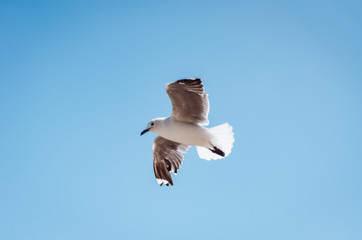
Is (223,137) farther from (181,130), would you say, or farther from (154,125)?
(154,125)

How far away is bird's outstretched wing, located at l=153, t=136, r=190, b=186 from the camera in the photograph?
314 inches

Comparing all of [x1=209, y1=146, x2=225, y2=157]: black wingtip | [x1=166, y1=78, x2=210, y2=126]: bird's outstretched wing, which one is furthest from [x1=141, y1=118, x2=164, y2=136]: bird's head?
[x1=209, y1=146, x2=225, y2=157]: black wingtip

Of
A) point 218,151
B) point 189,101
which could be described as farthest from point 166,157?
point 189,101

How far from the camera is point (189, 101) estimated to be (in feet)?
22.2

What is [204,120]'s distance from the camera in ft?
23.3

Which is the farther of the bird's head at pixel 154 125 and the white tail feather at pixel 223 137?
the white tail feather at pixel 223 137

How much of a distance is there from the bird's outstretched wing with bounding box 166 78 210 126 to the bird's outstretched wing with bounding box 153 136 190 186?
1.00m

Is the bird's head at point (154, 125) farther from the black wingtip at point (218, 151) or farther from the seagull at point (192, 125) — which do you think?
the black wingtip at point (218, 151)

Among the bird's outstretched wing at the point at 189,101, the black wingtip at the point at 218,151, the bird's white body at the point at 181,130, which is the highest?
the bird's outstretched wing at the point at 189,101

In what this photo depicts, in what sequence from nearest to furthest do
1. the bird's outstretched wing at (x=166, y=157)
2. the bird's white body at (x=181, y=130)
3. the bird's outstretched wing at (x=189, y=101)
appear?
1. the bird's outstretched wing at (x=189, y=101)
2. the bird's white body at (x=181, y=130)
3. the bird's outstretched wing at (x=166, y=157)

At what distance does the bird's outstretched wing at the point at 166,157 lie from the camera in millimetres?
7973

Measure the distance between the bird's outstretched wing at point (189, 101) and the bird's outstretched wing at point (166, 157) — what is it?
3.28ft

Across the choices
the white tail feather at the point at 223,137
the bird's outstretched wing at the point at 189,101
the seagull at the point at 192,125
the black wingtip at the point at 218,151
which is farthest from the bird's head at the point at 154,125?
the black wingtip at the point at 218,151

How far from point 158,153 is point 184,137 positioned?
1165 mm
